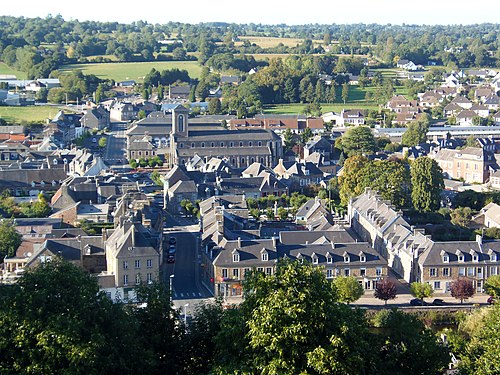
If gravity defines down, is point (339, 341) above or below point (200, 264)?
above

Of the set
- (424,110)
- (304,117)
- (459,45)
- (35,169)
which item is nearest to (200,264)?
(35,169)

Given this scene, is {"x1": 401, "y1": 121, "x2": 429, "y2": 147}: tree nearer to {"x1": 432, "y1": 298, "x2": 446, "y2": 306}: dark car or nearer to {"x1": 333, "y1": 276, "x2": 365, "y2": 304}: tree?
{"x1": 432, "y1": 298, "x2": 446, "y2": 306}: dark car

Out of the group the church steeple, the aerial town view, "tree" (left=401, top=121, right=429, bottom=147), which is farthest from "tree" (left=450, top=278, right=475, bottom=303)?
"tree" (left=401, top=121, right=429, bottom=147)

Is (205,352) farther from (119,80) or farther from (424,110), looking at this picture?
(119,80)

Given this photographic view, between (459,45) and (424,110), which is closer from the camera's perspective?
(424,110)

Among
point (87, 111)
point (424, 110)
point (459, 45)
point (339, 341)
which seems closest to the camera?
point (339, 341)

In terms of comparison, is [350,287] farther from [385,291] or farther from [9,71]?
[9,71]

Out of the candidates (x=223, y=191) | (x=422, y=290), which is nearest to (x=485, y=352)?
(x=422, y=290)
